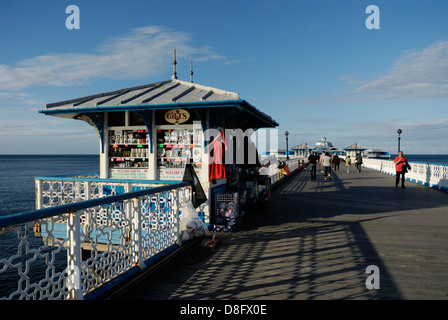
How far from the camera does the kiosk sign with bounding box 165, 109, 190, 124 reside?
25.0 ft

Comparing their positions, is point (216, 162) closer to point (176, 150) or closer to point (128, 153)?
point (176, 150)

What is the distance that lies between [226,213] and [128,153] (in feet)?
10.6

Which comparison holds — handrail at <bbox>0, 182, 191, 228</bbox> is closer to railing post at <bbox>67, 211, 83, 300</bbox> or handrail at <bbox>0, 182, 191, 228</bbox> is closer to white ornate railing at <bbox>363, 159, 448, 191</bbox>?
railing post at <bbox>67, 211, 83, 300</bbox>

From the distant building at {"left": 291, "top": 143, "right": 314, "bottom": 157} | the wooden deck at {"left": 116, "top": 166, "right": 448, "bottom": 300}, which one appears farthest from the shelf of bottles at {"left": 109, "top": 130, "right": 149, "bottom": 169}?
the distant building at {"left": 291, "top": 143, "right": 314, "bottom": 157}

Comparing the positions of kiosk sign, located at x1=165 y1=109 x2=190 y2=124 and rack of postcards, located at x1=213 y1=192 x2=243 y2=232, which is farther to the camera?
kiosk sign, located at x1=165 y1=109 x2=190 y2=124

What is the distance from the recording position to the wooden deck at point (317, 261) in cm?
399

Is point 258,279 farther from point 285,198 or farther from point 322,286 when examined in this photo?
point 285,198

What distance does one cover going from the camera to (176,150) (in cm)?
789

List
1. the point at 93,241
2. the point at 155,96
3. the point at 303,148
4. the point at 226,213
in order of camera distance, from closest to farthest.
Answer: the point at 93,241
the point at 226,213
the point at 155,96
the point at 303,148

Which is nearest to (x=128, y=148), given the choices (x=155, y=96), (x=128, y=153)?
(x=128, y=153)

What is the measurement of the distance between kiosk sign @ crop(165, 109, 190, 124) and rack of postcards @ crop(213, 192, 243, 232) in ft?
6.63

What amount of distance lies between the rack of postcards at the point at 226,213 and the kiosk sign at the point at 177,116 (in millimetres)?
2022

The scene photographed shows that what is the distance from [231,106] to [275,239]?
2.90 metres
